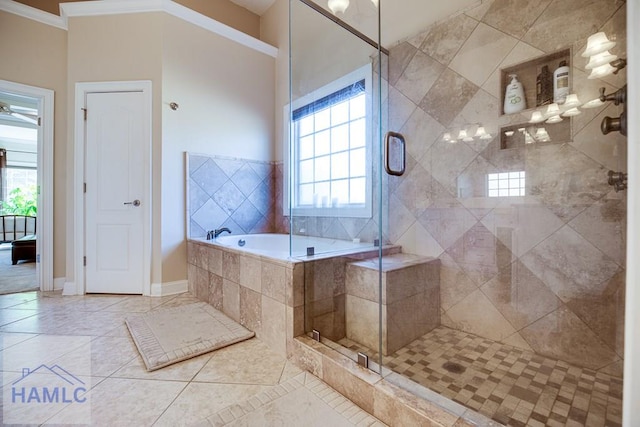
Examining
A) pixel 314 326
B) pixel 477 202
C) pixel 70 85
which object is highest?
pixel 70 85

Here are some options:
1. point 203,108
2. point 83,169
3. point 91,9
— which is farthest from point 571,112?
point 91,9

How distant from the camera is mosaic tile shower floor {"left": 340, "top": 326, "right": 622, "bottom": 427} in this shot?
110cm

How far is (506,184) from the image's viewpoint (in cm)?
175

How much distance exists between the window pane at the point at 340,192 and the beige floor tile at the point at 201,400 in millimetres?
1431

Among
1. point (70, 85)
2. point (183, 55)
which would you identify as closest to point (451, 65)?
point (183, 55)

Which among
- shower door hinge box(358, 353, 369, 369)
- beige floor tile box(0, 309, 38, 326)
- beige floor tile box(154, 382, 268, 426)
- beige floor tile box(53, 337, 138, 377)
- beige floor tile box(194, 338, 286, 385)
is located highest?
shower door hinge box(358, 353, 369, 369)

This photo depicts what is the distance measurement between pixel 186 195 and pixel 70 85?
143 centimetres

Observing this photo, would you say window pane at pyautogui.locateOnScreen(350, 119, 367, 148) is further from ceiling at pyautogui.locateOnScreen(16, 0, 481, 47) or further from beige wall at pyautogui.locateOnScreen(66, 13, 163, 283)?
beige wall at pyautogui.locateOnScreen(66, 13, 163, 283)

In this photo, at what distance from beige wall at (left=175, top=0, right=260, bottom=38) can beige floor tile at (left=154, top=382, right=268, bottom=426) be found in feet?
12.4

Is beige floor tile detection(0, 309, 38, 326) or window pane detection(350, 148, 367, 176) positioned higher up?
window pane detection(350, 148, 367, 176)

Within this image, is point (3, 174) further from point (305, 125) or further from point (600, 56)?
point (600, 56)

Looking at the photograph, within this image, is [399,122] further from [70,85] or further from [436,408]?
[70,85]

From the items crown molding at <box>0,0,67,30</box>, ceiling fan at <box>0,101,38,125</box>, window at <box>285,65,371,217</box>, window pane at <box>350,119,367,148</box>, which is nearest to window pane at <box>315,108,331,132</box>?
window at <box>285,65,371,217</box>

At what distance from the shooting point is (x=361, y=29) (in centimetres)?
225
